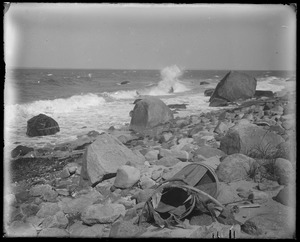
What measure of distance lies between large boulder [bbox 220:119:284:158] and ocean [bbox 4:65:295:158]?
0.44 metres

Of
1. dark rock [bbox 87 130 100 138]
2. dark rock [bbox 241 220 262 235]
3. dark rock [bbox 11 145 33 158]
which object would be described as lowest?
dark rock [bbox 241 220 262 235]

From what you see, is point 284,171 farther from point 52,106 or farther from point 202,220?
point 52,106

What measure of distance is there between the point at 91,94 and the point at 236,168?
5.33ft

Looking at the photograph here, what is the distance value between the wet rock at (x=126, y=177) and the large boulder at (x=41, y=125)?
A: 0.80 metres

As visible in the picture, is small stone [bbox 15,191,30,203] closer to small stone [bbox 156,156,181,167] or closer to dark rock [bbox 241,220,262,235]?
small stone [bbox 156,156,181,167]

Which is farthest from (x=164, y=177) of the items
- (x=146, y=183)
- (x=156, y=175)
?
(x=146, y=183)

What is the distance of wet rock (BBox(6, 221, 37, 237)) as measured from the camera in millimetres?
3004

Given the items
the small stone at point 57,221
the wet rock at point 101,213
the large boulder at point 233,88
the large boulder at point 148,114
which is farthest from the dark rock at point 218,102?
the small stone at point 57,221

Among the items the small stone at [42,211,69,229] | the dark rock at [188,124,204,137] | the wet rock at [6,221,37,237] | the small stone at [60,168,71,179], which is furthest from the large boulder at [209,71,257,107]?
the wet rock at [6,221,37,237]

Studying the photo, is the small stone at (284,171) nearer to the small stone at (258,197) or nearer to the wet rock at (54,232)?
the small stone at (258,197)

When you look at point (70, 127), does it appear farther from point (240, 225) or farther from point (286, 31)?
point (286, 31)

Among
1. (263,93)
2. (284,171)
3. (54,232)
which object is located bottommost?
(54,232)

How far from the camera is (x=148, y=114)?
3.14 m

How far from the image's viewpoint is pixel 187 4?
308cm
